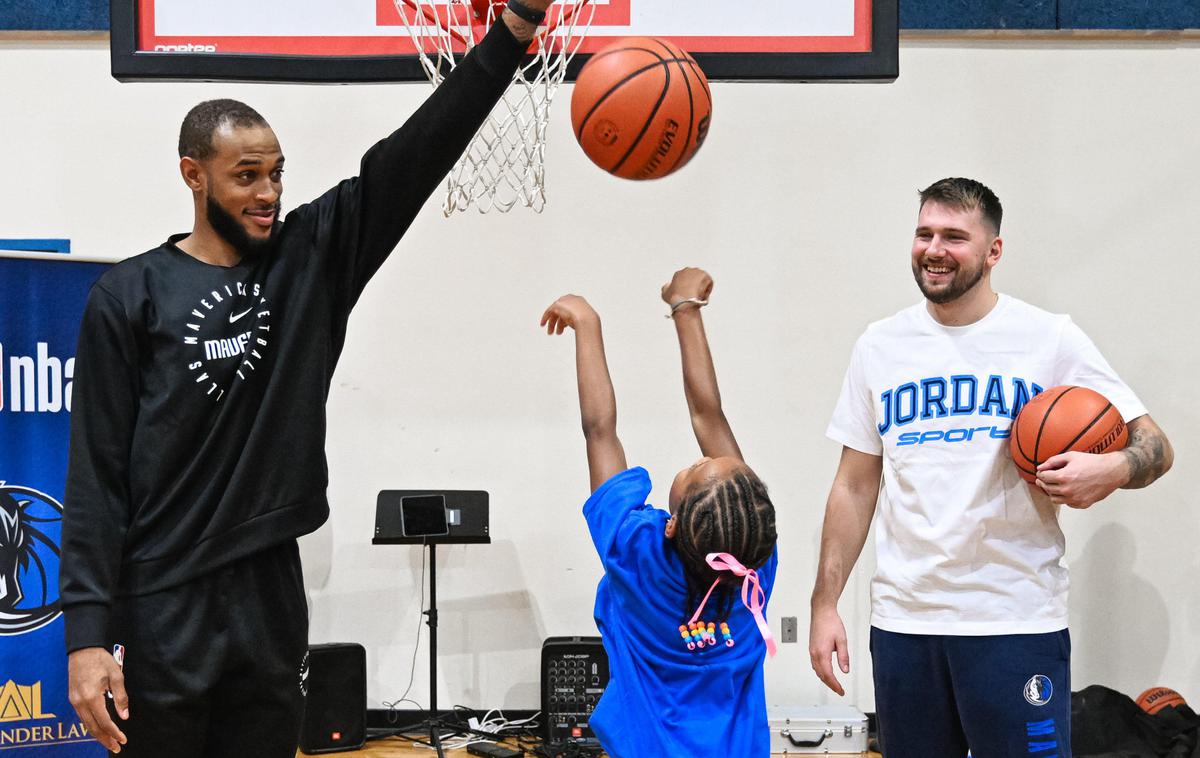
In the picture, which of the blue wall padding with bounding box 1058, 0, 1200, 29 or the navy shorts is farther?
the blue wall padding with bounding box 1058, 0, 1200, 29

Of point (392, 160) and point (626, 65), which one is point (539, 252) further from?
point (392, 160)

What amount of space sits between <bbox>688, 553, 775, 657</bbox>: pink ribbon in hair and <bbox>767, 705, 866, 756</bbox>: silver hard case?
3.07 meters

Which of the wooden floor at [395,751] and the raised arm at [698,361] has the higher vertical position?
the raised arm at [698,361]

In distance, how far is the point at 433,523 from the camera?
16.8 feet

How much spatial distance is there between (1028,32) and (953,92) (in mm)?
461

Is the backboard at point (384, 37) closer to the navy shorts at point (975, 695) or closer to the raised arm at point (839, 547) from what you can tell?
the raised arm at point (839, 547)

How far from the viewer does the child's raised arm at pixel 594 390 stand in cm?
258

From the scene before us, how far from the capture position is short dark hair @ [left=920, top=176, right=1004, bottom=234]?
2.94 metres

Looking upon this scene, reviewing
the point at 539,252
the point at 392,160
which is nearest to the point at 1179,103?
the point at 539,252

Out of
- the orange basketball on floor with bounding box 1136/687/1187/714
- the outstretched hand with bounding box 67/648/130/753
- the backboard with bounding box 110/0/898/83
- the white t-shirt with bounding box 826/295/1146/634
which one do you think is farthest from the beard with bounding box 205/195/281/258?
the orange basketball on floor with bounding box 1136/687/1187/714

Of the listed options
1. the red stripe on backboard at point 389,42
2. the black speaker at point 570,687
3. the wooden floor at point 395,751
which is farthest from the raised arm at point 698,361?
the wooden floor at point 395,751

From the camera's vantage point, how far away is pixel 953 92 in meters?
5.55

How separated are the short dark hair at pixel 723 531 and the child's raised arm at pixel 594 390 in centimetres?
30

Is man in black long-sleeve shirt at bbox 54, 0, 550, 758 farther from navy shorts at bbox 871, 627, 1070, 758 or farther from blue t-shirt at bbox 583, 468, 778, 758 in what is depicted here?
navy shorts at bbox 871, 627, 1070, 758
